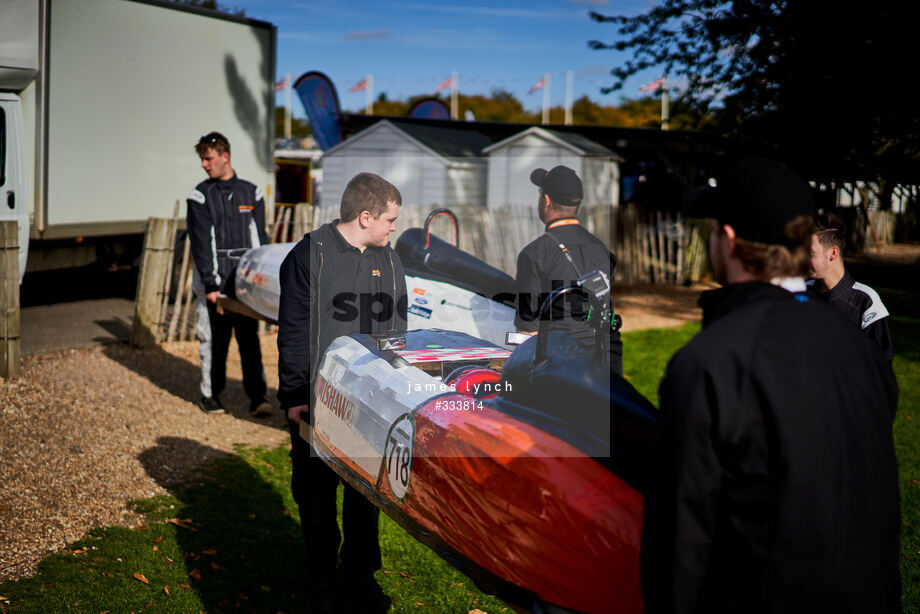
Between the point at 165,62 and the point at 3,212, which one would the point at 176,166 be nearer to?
the point at 165,62

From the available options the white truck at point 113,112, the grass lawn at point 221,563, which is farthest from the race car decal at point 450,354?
the white truck at point 113,112

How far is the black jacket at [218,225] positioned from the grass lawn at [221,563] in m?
1.85

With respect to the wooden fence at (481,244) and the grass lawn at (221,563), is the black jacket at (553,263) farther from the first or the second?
the wooden fence at (481,244)

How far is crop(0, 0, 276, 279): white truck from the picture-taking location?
9234 millimetres

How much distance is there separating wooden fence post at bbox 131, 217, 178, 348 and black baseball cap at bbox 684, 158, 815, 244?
27.0 ft

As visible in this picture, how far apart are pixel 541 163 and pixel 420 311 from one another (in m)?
18.1

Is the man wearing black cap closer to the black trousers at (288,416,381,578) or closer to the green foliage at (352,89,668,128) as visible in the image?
the black trousers at (288,416,381,578)

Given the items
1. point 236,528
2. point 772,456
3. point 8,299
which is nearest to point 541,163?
point 8,299

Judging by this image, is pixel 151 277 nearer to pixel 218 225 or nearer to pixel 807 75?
pixel 218 225

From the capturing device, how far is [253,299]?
6418 mm

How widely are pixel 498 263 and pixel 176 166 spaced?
233 inches

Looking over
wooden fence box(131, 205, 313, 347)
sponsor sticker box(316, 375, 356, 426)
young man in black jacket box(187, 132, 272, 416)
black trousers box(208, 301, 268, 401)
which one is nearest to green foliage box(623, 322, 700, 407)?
black trousers box(208, 301, 268, 401)

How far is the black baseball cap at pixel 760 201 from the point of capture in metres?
1.94

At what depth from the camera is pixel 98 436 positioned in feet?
20.4
